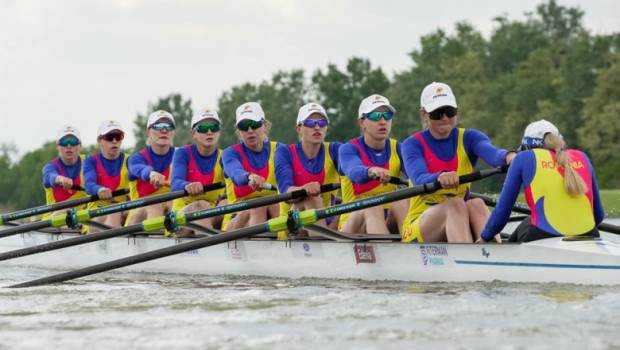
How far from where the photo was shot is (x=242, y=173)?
39.5 feet

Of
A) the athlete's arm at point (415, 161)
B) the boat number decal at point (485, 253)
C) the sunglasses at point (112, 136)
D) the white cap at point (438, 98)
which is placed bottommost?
the boat number decal at point (485, 253)

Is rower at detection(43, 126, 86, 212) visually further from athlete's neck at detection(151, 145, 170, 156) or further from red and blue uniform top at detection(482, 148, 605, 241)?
red and blue uniform top at detection(482, 148, 605, 241)

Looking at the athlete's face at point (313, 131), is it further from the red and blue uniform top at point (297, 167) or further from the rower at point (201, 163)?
the rower at point (201, 163)

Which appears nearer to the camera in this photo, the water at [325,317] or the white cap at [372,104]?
the water at [325,317]

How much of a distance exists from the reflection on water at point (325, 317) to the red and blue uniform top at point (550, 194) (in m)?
0.49

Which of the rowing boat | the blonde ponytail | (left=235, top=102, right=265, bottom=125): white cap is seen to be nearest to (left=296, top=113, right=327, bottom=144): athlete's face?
(left=235, top=102, right=265, bottom=125): white cap

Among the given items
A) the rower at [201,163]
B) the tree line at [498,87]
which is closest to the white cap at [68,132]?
the rower at [201,163]

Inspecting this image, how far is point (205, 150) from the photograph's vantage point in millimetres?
13461

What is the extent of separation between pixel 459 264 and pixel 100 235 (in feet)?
13.5

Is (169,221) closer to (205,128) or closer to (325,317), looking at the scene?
(205,128)

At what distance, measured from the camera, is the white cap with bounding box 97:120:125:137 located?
15.3m

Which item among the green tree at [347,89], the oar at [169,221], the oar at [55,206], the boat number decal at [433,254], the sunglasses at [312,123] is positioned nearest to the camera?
the boat number decal at [433,254]

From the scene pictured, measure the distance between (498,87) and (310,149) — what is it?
56234 mm

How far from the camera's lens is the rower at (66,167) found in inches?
633
